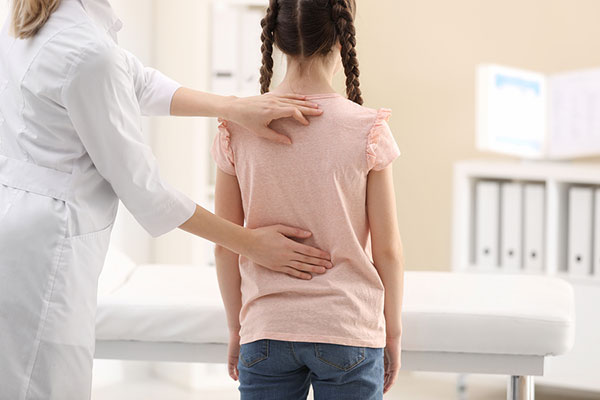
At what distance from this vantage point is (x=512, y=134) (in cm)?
285

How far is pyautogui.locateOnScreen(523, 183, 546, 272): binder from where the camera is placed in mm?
2752

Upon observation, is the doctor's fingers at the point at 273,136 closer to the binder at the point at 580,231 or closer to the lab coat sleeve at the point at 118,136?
the lab coat sleeve at the point at 118,136

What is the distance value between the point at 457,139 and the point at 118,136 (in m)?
2.25

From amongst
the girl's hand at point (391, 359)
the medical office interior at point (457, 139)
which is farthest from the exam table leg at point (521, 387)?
the medical office interior at point (457, 139)

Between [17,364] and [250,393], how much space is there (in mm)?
329

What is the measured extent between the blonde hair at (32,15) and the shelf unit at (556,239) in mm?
1913

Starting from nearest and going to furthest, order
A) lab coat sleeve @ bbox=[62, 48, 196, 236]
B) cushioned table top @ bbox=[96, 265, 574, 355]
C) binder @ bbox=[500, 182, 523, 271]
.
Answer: lab coat sleeve @ bbox=[62, 48, 196, 236] → cushioned table top @ bbox=[96, 265, 574, 355] → binder @ bbox=[500, 182, 523, 271]

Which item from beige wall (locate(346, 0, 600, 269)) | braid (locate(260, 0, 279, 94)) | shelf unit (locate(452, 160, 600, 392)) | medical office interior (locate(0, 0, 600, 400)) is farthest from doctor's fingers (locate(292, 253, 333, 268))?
beige wall (locate(346, 0, 600, 269))

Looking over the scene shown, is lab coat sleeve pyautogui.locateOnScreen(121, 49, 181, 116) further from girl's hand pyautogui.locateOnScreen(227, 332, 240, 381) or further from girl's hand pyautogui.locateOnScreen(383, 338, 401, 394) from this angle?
girl's hand pyautogui.locateOnScreen(383, 338, 401, 394)

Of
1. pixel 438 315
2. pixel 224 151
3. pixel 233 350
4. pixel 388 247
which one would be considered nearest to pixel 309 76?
pixel 224 151

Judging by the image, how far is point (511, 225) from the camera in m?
2.79

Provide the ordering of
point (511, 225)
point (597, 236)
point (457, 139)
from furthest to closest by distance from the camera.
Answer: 1. point (457, 139)
2. point (511, 225)
3. point (597, 236)

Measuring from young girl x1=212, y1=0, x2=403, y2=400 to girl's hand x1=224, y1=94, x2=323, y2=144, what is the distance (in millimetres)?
15

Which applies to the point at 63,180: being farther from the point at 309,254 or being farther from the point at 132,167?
the point at 309,254
